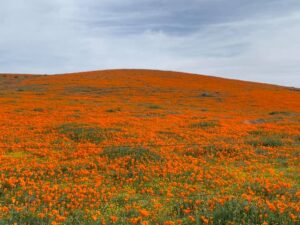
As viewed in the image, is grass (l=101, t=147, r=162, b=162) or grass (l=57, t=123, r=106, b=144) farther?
grass (l=57, t=123, r=106, b=144)

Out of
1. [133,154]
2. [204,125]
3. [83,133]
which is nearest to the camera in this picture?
[133,154]

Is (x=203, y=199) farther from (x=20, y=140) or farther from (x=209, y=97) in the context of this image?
(x=209, y=97)

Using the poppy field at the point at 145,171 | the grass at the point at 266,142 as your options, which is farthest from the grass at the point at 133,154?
the grass at the point at 266,142

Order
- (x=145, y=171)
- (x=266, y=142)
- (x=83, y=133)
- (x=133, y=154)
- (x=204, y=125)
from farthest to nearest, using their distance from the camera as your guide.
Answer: (x=204, y=125)
(x=83, y=133)
(x=266, y=142)
(x=133, y=154)
(x=145, y=171)

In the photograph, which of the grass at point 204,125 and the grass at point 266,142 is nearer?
the grass at point 266,142

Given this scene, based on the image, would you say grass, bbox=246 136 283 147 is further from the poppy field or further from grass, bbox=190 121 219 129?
grass, bbox=190 121 219 129

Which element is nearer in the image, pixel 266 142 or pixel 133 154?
pixel 133 154

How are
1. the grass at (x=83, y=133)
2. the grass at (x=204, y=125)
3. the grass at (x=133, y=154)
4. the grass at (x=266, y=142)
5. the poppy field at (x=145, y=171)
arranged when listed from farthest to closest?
the grass at (x=204, y=125) < the grass at (x=83, y=133) < the grass at (x=266, y=142) < the grass at (x=133, y=154) < the poppy field at (x=145, y=171)

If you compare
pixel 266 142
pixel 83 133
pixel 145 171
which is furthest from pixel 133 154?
pixel 266 142

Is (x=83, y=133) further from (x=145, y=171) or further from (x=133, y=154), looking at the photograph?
(x=145, y=171)

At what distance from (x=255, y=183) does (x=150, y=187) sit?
311cm

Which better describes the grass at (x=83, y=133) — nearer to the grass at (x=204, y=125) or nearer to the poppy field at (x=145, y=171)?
the poppy field at (x=145, y=171)

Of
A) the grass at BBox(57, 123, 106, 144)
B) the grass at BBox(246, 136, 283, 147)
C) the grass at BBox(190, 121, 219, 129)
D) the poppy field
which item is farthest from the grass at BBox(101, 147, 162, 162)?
the grass at BBox(190, 121, 219, 129)

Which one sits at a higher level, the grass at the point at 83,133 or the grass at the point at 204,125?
the grass at the point at 204,125
